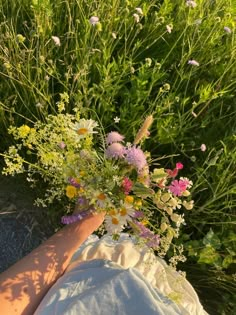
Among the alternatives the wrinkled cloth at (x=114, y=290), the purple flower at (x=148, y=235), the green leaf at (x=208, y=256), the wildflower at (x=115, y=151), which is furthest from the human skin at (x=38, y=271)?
the green leaf at (x=208, y=256)

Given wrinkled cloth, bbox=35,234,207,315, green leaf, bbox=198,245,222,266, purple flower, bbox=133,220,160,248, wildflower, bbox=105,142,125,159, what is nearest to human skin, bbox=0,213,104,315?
wrinkled cloth, bbox=35,234,207,315

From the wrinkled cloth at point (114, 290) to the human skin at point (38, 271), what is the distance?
0.03 m

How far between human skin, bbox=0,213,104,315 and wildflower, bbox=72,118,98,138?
0.23 meters

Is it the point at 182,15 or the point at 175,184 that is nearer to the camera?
the point at 175,184

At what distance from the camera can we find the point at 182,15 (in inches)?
82.7

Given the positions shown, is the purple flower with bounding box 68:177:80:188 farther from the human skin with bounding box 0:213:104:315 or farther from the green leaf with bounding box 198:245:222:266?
the green leaf with bounding box 198:245:222:266

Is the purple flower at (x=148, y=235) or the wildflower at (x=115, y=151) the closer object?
the wildflower at (x=115, y=151)

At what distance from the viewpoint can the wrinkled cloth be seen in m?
1.19

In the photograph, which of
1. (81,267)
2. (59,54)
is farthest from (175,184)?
(59,54)

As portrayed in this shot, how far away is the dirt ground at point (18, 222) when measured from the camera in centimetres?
182

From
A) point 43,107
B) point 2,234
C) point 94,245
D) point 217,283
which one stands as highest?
point 43,107

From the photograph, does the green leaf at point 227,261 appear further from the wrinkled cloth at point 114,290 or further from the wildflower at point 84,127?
the wildflower at point 84,127

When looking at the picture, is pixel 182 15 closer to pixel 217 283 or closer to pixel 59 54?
pixel 59 54

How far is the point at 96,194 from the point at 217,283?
38.2 inches
